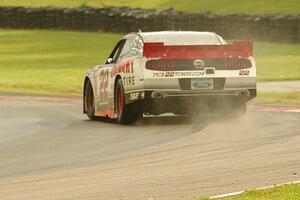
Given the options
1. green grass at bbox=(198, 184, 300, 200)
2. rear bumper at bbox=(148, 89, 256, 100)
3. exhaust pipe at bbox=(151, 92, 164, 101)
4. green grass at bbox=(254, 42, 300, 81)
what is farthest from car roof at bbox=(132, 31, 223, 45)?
green grass at bbox=(254, 42, 300, 81)

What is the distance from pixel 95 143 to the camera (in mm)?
15070

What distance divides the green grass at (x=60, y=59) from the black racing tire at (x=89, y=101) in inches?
212

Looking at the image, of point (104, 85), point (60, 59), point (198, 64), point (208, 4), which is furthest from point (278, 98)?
point (208, 4)

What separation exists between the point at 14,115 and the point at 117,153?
764 cm

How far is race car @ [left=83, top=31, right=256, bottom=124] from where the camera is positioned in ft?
56.9

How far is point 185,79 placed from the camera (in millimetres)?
17359

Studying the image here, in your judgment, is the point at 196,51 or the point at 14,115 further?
the point at 14,115

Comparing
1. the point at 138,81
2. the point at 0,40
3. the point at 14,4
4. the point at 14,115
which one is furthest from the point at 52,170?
the point at 14,4

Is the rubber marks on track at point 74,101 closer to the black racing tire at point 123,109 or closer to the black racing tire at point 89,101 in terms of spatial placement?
the black racing tire at point 89,101

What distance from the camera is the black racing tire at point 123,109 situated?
58.2ft

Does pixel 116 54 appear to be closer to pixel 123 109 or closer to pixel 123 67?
pixel 123 67

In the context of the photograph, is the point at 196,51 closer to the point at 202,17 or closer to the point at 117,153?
the point at 117,153

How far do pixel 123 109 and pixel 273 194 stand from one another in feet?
28.5

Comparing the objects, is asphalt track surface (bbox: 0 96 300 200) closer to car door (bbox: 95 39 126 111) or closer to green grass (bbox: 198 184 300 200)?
car door (bbox: 95 39 126 111)
